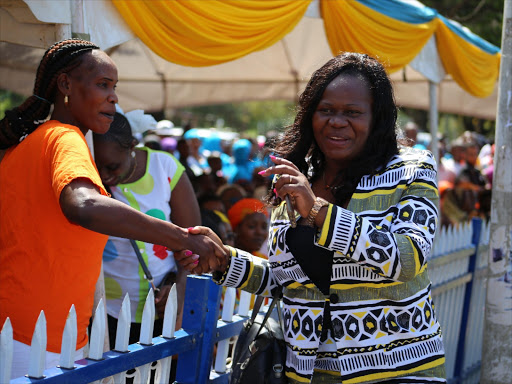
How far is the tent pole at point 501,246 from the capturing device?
369cm

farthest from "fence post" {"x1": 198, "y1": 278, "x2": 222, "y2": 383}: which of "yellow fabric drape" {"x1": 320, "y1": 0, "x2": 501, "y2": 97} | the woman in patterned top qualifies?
"yellow fabric drape" {"x1": 320, "y1": 0, "x2": 501, "y2": 97}

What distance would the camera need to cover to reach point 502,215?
3.73 meters

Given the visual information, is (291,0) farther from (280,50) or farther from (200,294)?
(280,50)

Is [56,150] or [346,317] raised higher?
[56,150]

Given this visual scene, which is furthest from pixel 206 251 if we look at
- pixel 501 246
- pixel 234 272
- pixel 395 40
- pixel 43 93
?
pixel 395 40

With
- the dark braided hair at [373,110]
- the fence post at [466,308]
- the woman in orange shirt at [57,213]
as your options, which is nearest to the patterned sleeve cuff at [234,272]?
the woman in orange shirt at [57,213]

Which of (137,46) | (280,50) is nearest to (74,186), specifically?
(137,46)

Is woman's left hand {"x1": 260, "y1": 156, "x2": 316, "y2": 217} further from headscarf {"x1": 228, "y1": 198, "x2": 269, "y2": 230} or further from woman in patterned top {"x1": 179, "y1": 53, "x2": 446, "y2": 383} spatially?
headscarf {"x1": 228, "y1": 198, "x2": 269, "y2": 230}

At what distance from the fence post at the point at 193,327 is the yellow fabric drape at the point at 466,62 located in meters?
4.85

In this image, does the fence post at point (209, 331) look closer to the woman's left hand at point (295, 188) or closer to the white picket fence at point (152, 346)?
the white picket fence at point (152, 346)

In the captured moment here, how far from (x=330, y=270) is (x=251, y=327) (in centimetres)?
43

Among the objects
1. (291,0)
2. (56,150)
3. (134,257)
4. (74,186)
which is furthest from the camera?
(291,0)

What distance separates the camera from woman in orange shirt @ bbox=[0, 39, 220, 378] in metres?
2.05

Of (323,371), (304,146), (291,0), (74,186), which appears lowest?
(323,371)
